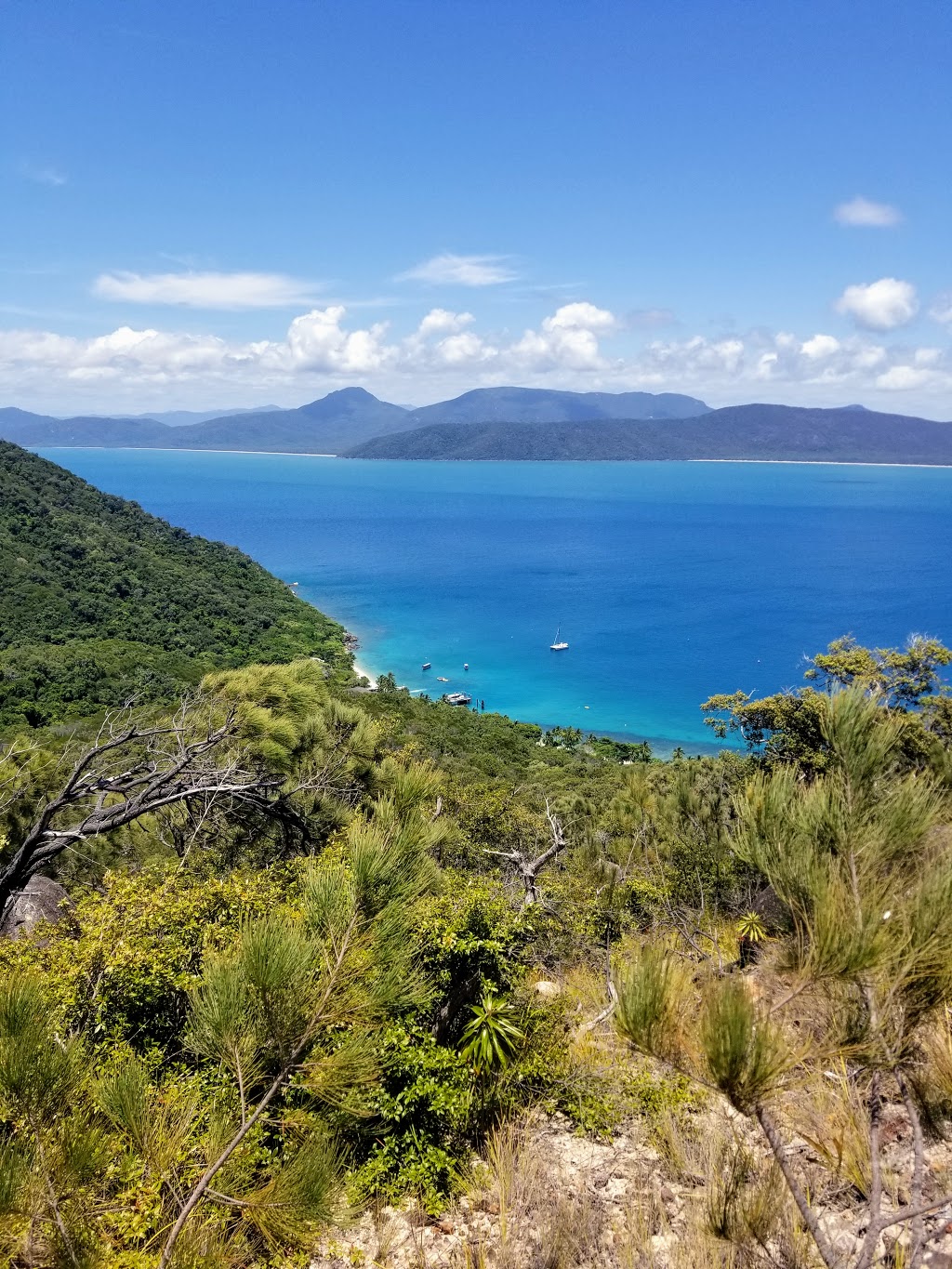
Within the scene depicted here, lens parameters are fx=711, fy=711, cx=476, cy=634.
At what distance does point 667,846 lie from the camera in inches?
372

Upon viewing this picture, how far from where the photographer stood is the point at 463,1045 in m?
4.48

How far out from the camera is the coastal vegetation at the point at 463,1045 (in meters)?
2.25

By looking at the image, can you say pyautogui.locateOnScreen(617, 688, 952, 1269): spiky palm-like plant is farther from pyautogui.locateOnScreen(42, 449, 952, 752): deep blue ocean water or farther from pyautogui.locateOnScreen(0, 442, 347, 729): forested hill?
pyautogui.locateOnScreen(42, 449, 952, 752): deep blue ocean water

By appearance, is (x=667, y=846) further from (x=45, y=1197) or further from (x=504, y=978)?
(x=45, y=1197)

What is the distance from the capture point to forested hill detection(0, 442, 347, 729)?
3303 centimetres

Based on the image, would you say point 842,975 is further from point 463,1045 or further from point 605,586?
point 605,586

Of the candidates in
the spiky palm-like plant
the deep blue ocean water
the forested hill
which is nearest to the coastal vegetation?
the spiky palm-like plant

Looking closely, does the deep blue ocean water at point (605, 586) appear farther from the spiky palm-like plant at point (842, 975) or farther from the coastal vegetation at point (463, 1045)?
the spiky palm-like plant at point (842, 975)

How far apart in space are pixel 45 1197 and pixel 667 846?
8.29m

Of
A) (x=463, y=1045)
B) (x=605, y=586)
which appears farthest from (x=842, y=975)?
(x=605, y=586)

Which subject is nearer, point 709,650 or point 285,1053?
point 285,1053

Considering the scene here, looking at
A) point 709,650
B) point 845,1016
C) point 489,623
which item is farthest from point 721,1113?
point 489,623

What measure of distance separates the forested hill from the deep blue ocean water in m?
8.16

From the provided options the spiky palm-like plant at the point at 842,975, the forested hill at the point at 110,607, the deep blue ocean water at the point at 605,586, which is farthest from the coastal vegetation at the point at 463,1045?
the deep blue ocean water at the point at 605,586
